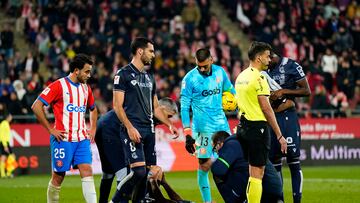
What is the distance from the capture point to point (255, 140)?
12.6 metres

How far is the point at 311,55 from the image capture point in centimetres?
3297

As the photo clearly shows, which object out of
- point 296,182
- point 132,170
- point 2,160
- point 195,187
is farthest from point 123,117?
point 2,160

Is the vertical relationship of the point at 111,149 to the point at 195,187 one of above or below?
above

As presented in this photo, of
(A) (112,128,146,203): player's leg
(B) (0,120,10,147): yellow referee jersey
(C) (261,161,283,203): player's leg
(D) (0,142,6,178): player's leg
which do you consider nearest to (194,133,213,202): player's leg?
(A) (112,128,146,203): player's leg

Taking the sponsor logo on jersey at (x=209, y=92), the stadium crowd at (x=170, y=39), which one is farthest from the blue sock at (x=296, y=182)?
the stadium crowd at (x=170, y=39)

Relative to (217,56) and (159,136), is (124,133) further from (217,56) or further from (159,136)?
(217,56)

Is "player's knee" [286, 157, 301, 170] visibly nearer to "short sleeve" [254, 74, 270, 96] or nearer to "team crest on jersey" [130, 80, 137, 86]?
"short sleeve" [254, 74, 270, 96]

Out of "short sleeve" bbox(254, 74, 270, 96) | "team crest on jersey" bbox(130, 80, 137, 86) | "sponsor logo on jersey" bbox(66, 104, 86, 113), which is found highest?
"team crest on jersey" bbox(130, 80, 137, 86)

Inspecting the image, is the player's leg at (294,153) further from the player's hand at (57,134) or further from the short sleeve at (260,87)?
the player's hand at (57,134)

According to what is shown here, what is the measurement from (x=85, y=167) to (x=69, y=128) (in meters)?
0.60

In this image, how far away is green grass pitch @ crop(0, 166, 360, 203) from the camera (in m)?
16.9

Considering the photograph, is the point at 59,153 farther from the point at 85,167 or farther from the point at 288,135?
the point at 288,135

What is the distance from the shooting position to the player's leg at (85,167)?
1302 cm

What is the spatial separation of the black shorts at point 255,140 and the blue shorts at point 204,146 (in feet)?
7.52
